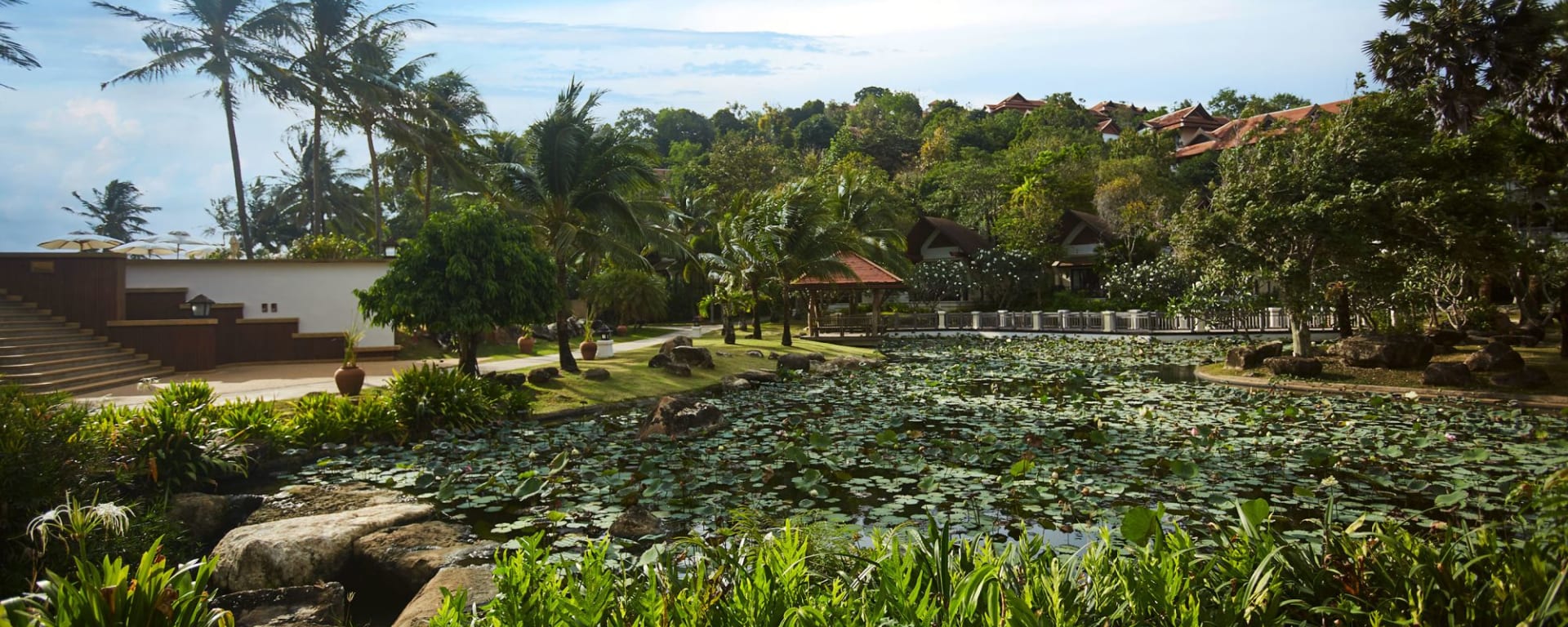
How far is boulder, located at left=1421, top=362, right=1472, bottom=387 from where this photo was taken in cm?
1397

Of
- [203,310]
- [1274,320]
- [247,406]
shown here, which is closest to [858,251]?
[1274,320]

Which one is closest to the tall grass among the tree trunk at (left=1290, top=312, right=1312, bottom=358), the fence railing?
the tree trunk at (left=1290, top=312, right=1312, bottom=358)

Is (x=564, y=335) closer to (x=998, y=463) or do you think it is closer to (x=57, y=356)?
(x=57, y=356)

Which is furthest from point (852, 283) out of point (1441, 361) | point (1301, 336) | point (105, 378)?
point (105, 378)

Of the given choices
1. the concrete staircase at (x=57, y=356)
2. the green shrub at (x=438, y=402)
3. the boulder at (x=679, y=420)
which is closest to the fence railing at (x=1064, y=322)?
the boulder at (x=679, y=420)

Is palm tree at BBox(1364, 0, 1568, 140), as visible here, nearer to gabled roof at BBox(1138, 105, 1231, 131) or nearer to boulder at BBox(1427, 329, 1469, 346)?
boulder at BBox(1427, 329, 1469, 346)

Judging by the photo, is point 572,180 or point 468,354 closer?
point 468,354

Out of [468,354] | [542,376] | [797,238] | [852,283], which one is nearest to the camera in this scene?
[468,354]

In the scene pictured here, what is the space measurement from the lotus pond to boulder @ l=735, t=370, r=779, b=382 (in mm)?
3199

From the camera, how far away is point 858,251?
107 feet

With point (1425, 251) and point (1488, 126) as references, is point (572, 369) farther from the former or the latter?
point (1488, 126)

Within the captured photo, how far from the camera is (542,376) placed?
14898 millimetres

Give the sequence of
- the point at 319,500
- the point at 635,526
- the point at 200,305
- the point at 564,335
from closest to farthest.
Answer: the point at 635,526 < the point at 319,500 < the point at 564,335 < the point at 200,305

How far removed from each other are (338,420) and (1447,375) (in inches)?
705
